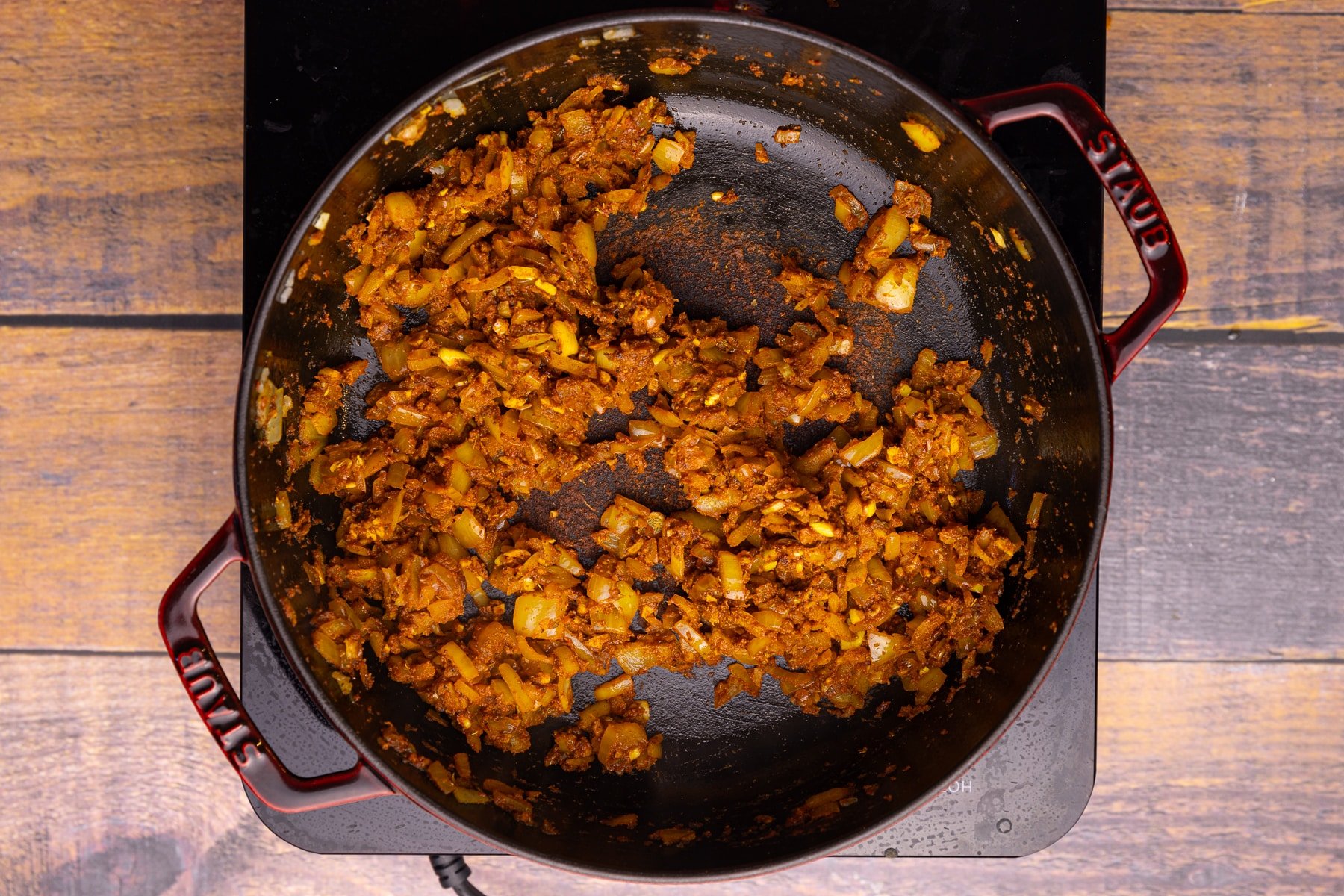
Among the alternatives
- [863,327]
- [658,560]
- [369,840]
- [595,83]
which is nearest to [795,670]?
[658,560]

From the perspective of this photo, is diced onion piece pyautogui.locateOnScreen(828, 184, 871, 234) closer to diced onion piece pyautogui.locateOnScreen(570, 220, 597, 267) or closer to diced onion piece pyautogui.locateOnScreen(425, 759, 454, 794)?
diced onion piece pyautogui.locateOnScreen(570, 220, 597, 267)

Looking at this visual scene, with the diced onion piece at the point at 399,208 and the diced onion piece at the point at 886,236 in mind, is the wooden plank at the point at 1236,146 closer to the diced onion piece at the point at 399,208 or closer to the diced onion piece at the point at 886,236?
the diced onion piece at the point at 886,236

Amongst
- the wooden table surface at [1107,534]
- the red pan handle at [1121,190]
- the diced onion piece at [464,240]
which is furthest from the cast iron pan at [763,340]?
the wooden table surface at [1107,534]

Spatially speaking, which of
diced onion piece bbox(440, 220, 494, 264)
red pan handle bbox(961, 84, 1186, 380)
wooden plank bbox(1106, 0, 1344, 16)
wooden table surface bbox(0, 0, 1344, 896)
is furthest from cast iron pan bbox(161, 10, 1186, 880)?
wooden plank bbox(1106, 0, 1344, 16)

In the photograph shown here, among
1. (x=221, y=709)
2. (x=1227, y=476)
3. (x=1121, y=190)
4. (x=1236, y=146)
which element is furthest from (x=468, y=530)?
(x=1236, y=146)

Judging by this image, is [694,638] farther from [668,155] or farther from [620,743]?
[668,155]

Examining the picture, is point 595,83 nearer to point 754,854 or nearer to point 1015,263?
point 1015,263
